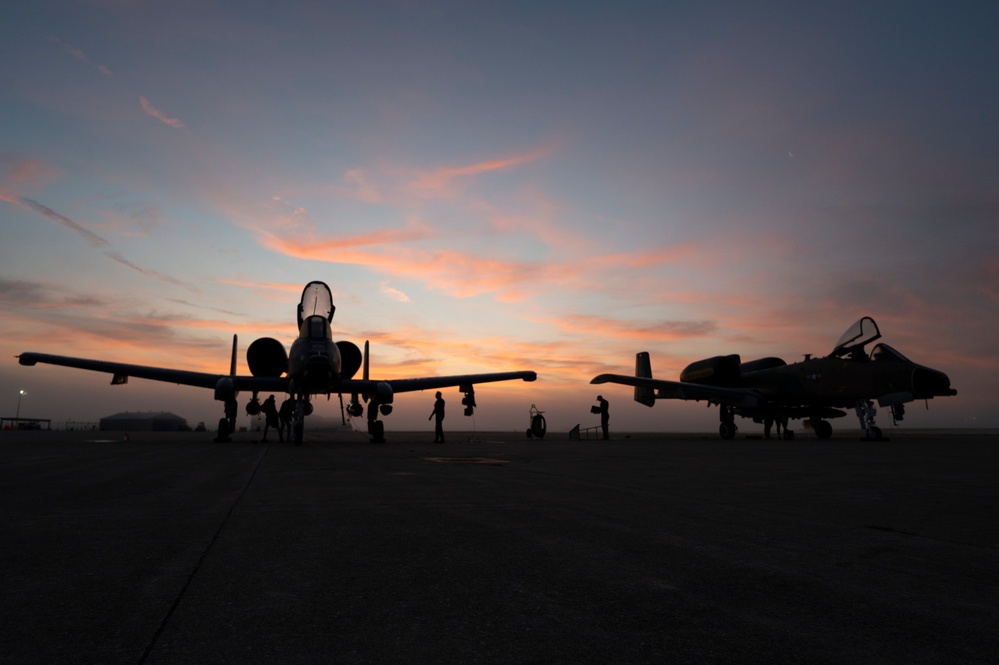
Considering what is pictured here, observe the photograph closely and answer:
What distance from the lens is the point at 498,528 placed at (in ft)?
15.3

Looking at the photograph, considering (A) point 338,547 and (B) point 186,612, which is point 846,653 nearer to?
(B) point 186,612

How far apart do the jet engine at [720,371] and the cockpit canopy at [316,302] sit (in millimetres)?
21546

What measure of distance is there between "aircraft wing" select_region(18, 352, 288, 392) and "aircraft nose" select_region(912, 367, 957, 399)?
2447cm

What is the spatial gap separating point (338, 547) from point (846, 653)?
2.99m

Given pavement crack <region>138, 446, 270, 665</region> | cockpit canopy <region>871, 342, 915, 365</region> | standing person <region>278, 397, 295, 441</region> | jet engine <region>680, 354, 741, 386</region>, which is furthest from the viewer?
jet engine <region>680, 354, 741, 386</region>

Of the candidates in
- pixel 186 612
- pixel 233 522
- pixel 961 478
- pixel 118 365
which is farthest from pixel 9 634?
pixel 118 365

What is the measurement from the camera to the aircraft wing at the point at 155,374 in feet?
73.0

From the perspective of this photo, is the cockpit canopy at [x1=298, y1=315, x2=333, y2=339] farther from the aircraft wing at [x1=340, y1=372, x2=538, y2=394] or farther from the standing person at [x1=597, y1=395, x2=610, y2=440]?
the standing person at [x1=597, y1=395, x2=610, y2=440]

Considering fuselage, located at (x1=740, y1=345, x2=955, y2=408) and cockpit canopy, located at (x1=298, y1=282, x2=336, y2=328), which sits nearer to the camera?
cockpit canopy, located at (x1=298, y1=282, x2=336, y2=328)

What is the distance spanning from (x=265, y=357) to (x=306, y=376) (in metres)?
6.76

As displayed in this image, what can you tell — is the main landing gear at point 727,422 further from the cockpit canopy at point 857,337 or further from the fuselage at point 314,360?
the fuselage at point 314,360

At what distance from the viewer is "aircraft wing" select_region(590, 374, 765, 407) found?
98.2ft

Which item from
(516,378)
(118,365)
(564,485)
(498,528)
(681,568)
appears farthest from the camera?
(516,378)

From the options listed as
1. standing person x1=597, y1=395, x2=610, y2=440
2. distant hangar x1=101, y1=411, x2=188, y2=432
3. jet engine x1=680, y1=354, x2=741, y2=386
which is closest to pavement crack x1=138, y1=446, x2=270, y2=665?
standing person x1=597, y1=395, x2=610, y2=440
